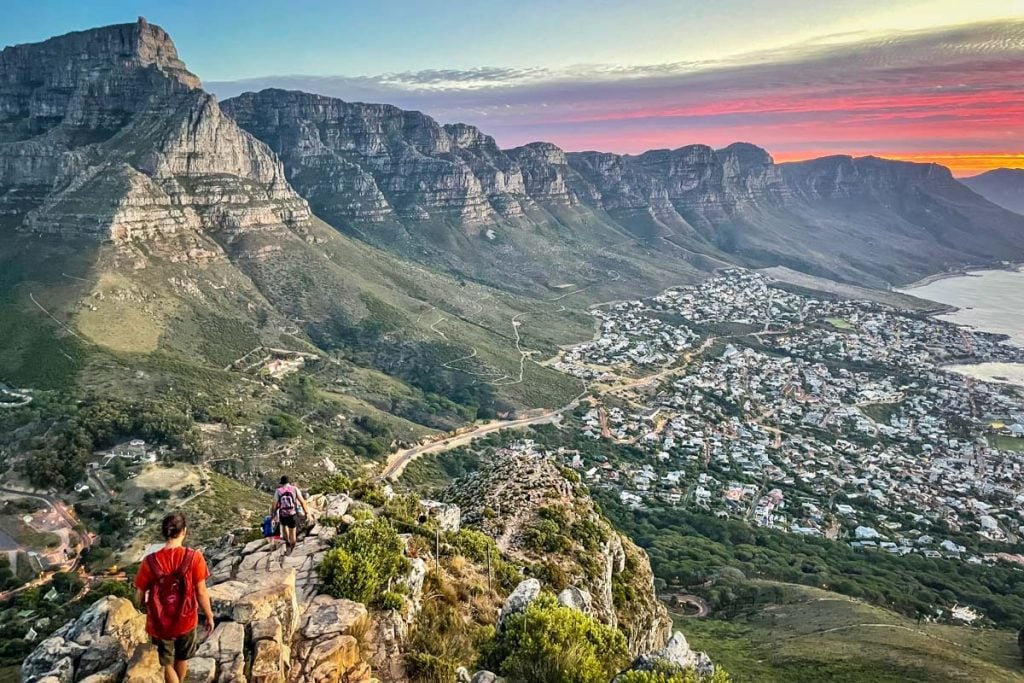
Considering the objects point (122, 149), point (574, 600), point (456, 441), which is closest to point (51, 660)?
point (574, 600)

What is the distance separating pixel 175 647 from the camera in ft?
27.8

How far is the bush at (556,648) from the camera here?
12.1 m

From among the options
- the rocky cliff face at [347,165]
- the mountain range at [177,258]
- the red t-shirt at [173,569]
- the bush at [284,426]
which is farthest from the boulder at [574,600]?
the rocky cliff face at [347,165]

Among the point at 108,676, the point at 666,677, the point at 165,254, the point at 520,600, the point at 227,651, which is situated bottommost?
the point at 520,600

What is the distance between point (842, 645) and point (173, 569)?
39.6 meters

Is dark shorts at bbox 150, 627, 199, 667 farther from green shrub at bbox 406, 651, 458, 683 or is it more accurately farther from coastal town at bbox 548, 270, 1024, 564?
coastal town at bbox 548, 270, 1024, 564

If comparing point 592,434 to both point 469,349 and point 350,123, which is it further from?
point 350,123

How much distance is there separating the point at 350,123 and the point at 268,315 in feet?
395

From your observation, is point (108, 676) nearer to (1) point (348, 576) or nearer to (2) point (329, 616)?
(2) point (329, 616)

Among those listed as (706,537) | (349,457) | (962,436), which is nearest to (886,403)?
(962,436)

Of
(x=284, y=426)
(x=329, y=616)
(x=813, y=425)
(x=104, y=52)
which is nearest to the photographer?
(x=329, y=616)

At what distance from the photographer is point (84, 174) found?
9344 cm

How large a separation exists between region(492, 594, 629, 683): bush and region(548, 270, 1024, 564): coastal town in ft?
188

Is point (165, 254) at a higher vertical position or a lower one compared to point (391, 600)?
higher
